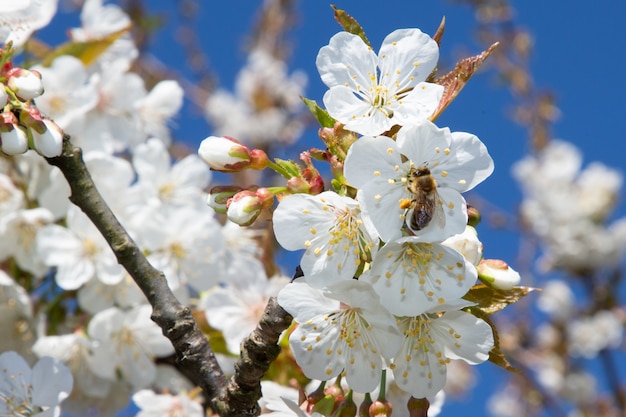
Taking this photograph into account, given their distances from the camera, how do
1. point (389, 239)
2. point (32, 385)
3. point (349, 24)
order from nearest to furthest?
point (389, 239)
point (349, 24)
point (32, 385)

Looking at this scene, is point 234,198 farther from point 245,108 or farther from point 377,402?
point 245,108

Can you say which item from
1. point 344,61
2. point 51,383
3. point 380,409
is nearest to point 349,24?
point 344,61

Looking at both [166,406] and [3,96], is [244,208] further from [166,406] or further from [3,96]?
[166,406]

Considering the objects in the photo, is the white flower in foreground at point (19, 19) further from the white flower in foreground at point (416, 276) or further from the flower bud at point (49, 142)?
the white flower in foreground at point (416, 276)

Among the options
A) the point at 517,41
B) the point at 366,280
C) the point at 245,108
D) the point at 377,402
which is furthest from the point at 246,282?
the point at 245,108

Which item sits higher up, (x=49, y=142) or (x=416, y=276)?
(x=416, y=276)

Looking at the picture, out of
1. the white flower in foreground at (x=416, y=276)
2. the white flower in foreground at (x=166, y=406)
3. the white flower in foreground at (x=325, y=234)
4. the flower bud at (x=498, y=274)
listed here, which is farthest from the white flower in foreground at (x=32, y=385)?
the flower bud at (x=498, y=274)

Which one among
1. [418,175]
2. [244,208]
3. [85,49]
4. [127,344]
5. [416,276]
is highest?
[418,175]
